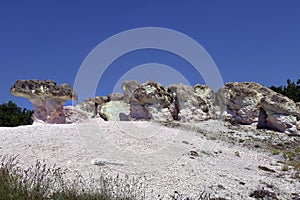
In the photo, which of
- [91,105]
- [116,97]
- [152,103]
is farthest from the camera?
[91,105]

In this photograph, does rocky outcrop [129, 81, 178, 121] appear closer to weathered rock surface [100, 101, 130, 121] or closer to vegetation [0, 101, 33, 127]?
weathered rock surface [100, 101, 130, 121]

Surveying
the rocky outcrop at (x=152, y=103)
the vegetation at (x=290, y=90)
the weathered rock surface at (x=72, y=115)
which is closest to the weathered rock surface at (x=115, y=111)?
the weathered rock surface at (x=72, y=115)

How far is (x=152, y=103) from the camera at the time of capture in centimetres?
2223

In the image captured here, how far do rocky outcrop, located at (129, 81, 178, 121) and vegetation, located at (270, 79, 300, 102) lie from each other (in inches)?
840

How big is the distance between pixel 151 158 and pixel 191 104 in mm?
13677

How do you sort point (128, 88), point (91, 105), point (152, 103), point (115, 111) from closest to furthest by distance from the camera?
1. point (152, 103)
2. point (115, 111)
3. point (128, 88)
4. point (91, 105)

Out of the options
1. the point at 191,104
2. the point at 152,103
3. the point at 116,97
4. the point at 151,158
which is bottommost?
the point at 151,158

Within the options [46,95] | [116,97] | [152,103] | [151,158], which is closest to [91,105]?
[116,97]

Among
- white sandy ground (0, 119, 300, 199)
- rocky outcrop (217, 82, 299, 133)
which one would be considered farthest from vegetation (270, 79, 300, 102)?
white sandy ground (0, 119, 300, 199)

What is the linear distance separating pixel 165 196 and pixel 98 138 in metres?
5.75

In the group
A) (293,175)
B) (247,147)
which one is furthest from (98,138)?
(247,147)

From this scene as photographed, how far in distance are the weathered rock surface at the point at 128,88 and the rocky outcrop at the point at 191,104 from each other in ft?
16.7

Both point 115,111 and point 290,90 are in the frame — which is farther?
point 290,90

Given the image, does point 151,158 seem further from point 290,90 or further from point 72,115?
point 290,90
